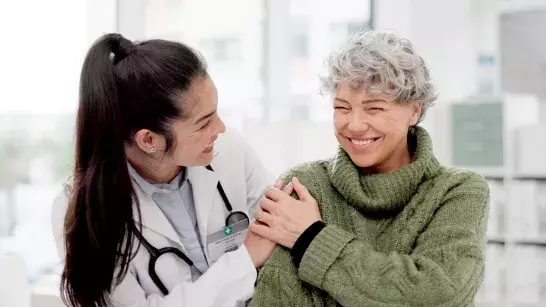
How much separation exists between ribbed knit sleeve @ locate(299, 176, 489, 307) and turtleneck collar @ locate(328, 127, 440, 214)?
97mm

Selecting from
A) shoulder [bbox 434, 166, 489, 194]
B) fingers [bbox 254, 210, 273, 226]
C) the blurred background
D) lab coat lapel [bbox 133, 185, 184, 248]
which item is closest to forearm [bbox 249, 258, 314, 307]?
fingers [bbox 254, 210, 273, 226]

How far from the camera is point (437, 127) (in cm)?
334

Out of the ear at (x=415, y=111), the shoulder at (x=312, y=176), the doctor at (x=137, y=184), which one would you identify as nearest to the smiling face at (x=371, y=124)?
the ear at (x=415, y=111)

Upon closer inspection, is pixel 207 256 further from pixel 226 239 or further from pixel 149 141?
pixel 149 141

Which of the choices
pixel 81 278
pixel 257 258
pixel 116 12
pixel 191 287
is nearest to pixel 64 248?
pixel 81 278

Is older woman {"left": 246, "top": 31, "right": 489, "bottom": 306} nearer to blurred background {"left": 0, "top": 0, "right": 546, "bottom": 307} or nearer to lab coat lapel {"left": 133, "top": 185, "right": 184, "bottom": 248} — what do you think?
lab coat lapel {"left": 133, "top": 185, "right": 184, "bottom": 248}

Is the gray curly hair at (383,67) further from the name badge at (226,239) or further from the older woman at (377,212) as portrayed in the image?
the name badge at (226,239)

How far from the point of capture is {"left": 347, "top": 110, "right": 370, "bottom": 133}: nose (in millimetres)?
1514

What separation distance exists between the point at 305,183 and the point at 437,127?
74.6 inches

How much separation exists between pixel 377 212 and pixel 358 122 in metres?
0.24

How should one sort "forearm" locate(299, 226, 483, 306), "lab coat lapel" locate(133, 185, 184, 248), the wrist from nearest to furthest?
1. "forearm" locate(299, 226, 483, 306)
2. the wrist
3. "lab coat lapel" locate(133, 185, 184, 248)

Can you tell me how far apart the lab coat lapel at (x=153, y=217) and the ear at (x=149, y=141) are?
0.45 feet

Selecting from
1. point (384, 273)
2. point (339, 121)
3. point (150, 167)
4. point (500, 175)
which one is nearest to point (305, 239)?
point (384, 273)

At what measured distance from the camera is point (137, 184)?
5.72 feet
